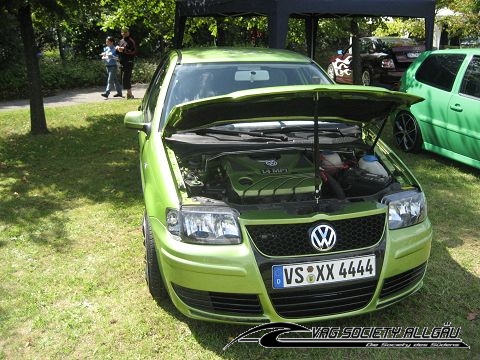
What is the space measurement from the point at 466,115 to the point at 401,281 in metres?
3.75

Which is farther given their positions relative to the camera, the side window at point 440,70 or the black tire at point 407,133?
the black tire at point 407,133

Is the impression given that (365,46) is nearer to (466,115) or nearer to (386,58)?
(386,58)

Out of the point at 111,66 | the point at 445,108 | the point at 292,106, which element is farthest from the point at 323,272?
the point at 111,66

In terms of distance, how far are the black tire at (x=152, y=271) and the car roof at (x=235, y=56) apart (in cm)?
173

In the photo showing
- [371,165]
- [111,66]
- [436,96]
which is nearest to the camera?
[371,165]

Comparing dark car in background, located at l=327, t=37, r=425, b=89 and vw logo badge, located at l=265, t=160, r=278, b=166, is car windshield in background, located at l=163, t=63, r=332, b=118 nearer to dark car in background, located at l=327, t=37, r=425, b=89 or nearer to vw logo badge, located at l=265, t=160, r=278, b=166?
vw logo badge, located at l=265, t=160, r=278, b=166

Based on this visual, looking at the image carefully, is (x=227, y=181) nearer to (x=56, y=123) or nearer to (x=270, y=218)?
(x=270, y=218)

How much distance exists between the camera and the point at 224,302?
9.25 feet

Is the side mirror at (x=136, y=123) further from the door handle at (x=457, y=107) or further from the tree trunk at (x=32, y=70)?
the tree trunk at (x=32, y=70)

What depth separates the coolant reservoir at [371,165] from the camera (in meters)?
A: 3.52

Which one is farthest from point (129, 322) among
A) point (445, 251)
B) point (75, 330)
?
point (445, 251)

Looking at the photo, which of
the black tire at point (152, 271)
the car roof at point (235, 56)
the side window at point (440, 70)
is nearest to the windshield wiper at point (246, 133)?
the black tire at point (152, 271)

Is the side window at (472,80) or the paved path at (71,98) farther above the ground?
the side window at (472,80)

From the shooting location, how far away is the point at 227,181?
11.0 feet
